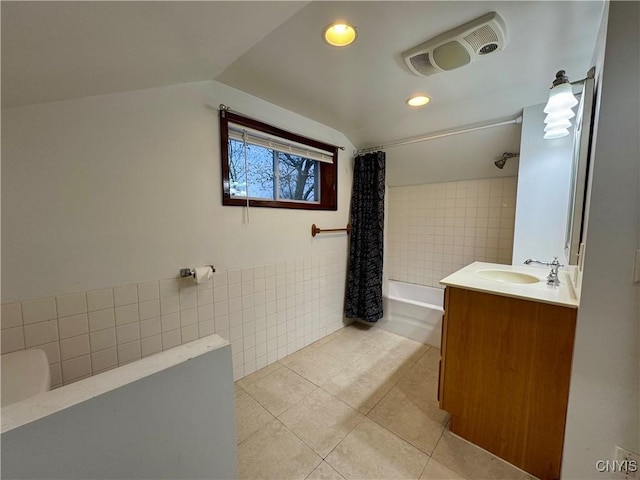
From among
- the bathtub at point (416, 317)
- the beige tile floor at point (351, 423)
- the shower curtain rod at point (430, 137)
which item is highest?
the shower curtain rod at point (430, 137)

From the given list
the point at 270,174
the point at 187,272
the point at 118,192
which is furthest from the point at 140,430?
the point at 270,174

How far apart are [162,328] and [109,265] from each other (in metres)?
0.49

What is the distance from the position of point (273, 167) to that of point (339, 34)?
115 cm

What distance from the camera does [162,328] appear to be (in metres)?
→ 1.59

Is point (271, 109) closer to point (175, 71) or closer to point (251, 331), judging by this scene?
point (175, 71)

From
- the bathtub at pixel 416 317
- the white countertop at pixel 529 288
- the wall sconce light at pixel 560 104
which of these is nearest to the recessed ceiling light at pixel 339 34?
the wall sconce light at pixel 560 104

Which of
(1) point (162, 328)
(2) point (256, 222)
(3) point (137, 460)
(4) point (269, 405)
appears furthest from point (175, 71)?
(4) point (269, 405)

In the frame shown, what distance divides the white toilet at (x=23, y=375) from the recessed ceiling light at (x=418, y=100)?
2495mm

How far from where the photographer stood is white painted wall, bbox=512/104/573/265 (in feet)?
5.96

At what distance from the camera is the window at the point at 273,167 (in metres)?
1.85

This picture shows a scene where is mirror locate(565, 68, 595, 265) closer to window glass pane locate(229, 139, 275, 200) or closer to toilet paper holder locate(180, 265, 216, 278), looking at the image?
window glass pane locate(229, 139, 275, 200)

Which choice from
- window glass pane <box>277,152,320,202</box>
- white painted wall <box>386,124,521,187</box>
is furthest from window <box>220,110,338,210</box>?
white painted wall <box>386,124,521,187</box>

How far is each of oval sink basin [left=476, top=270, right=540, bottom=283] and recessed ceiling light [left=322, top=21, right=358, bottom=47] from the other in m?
1.58

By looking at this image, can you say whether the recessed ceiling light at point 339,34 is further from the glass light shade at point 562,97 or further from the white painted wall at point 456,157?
the white painted wall at point 456,157
